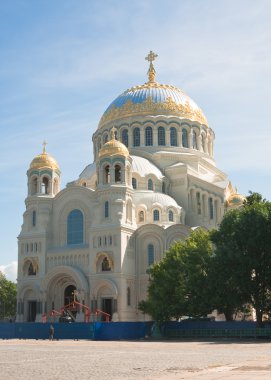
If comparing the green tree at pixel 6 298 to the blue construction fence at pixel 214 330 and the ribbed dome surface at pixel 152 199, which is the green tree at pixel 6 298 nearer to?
the ribbed dome surface at pixel 152 199

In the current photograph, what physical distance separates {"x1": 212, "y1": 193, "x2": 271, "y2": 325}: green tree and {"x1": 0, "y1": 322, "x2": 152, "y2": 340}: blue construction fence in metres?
6.04

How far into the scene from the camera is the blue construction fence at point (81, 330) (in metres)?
35.3

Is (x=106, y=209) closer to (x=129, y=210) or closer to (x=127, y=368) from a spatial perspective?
(x=129, y=210)

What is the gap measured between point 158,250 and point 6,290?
3238cm

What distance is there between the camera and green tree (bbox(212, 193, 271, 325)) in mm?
34812

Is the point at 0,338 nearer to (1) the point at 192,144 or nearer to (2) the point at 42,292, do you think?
(2) the point at 42,292

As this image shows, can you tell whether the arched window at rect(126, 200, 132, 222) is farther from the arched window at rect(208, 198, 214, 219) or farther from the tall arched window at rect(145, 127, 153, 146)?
the tall arched window at rect(145, 127, 153, 146)

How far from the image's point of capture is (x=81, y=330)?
35719mm

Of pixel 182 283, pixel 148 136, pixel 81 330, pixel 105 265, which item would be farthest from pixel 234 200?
pixel 81 330

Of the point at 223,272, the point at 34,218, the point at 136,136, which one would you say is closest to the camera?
the point at 223,272

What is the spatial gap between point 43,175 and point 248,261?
24.2 meters

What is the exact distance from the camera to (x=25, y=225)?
5200 cm

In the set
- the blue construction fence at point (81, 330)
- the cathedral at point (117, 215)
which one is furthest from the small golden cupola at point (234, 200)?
the blue construction fence at point (81, 330)

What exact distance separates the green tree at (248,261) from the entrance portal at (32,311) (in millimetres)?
20323
